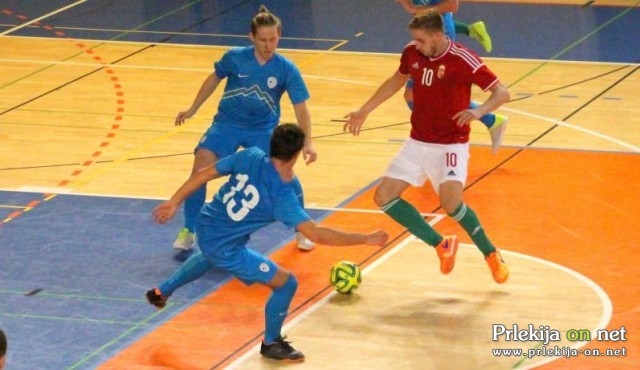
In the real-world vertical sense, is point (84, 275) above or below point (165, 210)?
below

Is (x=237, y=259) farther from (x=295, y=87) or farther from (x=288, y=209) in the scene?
(x=295, y=87)

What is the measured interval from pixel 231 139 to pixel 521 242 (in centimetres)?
240

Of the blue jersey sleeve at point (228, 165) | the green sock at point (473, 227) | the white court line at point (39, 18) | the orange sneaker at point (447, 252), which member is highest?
the blue jersey sleeve at point (228, 165)

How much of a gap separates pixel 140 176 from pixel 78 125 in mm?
2092

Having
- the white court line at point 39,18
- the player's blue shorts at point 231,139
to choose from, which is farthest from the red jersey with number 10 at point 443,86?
the white court line at point 39,18

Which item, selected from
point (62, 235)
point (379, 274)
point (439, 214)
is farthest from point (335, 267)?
point (62, 235)

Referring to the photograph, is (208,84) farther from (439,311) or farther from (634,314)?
(634,314)

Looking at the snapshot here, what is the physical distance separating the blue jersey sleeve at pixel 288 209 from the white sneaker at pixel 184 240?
2678 mm

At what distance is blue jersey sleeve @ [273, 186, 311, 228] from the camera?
25.9ft

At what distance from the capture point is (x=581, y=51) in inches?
665

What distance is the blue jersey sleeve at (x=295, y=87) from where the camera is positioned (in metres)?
9.95

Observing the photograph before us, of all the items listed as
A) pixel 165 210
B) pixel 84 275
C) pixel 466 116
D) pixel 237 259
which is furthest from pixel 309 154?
pixel 84 275

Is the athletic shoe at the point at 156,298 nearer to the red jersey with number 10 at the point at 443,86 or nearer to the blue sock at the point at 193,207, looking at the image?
the blue sock at the point at 193,207

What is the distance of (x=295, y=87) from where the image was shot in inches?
393
